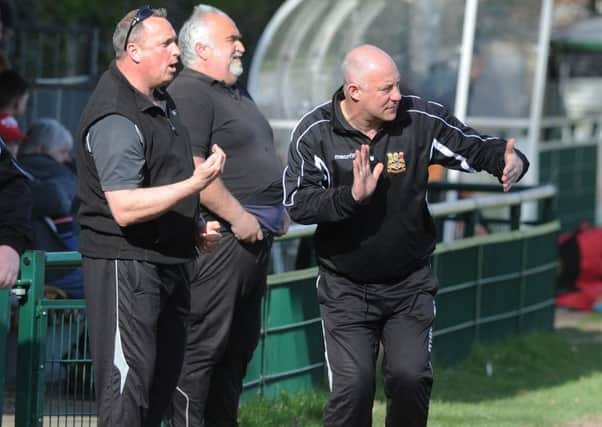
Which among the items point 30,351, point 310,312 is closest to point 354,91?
point 30,351

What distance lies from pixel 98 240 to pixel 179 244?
32 centimetres

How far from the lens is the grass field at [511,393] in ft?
25.9

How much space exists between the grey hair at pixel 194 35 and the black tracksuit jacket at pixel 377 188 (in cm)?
70

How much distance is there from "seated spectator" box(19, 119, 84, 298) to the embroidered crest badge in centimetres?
277

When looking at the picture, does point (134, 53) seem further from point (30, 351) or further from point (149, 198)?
point (30, 351)

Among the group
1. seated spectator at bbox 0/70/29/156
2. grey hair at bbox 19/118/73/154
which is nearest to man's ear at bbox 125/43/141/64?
grey hair at bbox 19/118/73/154

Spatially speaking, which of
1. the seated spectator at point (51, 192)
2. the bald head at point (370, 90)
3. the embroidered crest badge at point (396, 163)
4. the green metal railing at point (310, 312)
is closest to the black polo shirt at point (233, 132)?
the bald head at point (370, 90)

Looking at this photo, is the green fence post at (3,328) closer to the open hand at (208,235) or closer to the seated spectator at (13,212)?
the seated spectator at (13,212)

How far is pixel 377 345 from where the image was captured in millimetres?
6414

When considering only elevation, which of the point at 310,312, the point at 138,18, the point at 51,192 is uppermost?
the point at 138,18

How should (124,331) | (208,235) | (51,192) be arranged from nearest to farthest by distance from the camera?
(124,331)
(208,235)
(51,192)

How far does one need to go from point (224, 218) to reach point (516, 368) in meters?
4.39

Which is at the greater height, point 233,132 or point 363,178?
point 233,132

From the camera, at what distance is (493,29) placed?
14.1 metres
